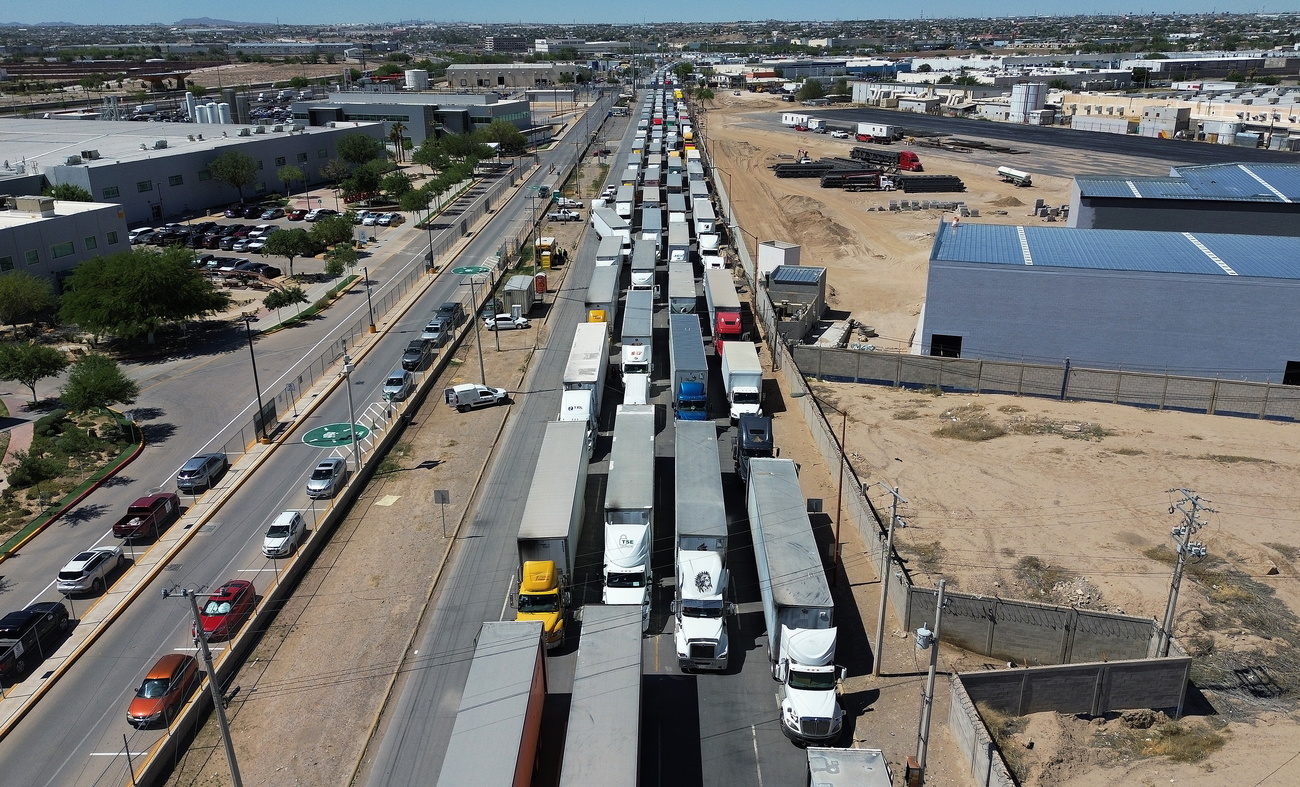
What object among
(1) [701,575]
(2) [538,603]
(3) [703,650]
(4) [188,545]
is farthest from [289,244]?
(3) [703,650]

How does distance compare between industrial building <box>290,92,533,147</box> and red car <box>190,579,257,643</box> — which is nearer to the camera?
red car <box>190,579,257,643</box>

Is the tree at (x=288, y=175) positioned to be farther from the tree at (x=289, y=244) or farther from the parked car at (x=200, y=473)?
the parked car at (x=200, y=473)

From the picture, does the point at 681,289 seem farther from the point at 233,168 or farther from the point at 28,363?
the point at 233,168

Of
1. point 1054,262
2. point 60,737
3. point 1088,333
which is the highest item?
point 1054,262

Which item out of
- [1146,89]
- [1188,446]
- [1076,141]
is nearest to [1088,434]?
[1188,446]

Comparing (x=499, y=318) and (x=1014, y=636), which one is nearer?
(x=1014, y=636)

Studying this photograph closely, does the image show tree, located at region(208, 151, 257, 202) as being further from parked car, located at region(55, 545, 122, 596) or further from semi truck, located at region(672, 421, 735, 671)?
semi truck, located at region(672, 421, 735, 671)

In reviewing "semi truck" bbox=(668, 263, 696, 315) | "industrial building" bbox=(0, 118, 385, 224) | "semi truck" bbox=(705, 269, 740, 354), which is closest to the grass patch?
"semi truck" bbox=(705, 269, 740, 354)

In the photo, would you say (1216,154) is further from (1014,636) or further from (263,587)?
(263,587)
